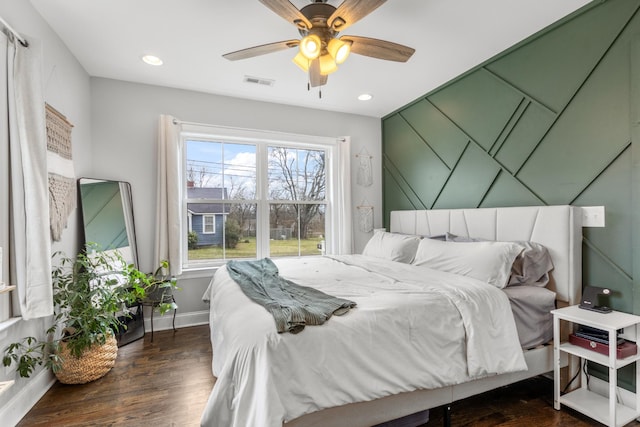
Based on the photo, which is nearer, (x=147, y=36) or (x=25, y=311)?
(x=25, y=311)

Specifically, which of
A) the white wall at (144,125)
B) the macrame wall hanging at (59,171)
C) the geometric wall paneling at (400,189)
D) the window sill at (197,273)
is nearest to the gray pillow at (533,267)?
the geometric wall paneling at (400,189)

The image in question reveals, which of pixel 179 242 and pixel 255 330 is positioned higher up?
pixel 179 242

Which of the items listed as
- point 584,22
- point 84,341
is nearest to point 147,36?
point 84,341

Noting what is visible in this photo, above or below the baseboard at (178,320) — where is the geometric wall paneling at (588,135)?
above

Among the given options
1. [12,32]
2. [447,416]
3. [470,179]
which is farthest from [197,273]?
[470,179]

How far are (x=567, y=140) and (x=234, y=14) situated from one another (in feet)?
8.46

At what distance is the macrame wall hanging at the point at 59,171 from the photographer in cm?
224

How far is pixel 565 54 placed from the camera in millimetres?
2238

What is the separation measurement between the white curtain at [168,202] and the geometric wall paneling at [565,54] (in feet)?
11.0

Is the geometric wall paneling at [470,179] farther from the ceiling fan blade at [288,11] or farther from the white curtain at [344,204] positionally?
the ceiling fan blade at [288,11]

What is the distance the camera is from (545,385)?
220 cm

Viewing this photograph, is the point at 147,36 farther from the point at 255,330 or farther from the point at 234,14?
the point at 255,330

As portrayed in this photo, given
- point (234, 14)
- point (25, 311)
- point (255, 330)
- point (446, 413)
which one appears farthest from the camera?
point (234, 14)

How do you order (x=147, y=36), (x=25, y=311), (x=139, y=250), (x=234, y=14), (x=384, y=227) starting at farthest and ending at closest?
1. (x=384, y=227)
2. (x=139, y=250)
3. (x=147, y=36)
4. (x=234, y=14)
5. (x=25, y=311)
